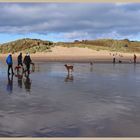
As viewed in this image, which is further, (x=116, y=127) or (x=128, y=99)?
(x=128, y=99)

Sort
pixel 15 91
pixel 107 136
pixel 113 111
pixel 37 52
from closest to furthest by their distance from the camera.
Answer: pixel 107 136
pixel 113 111
pixel 15 91
pixel 37 52

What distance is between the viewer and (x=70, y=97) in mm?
14539

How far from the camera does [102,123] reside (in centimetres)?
970

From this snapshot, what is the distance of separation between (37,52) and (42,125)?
86168 millimetres

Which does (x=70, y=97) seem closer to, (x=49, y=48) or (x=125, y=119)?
(x=125, y=119)

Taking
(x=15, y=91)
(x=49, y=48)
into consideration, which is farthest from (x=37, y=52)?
(x=15, y=91)

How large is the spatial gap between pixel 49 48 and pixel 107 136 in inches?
3656

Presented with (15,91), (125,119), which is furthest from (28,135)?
(15,91)

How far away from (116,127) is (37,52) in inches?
3405


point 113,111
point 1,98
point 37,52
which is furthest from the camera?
point 37,52

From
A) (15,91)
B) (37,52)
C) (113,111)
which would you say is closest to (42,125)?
(113,111)

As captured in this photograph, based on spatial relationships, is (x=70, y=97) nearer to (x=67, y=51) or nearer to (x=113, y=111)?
(x=113, y=111)

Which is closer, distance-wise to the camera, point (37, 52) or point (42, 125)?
point (42, 125)

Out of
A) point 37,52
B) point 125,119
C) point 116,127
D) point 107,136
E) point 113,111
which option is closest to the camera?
point 107,136
